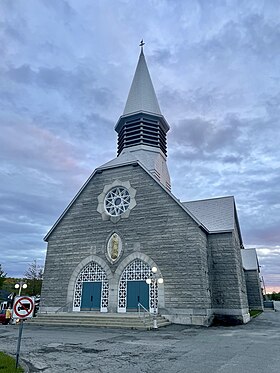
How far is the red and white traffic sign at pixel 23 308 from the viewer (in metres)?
7.17

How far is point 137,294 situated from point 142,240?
11.0 ft

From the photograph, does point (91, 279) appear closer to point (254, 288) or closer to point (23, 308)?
point (23, 308)

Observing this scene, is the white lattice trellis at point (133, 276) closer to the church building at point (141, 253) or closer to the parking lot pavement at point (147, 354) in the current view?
the church building at point (141, 253)

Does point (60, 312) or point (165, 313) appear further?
point (60, 312)

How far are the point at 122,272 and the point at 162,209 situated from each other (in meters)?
4.88

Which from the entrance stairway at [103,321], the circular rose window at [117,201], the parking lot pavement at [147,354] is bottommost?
the parking lot pavement at [147,354]

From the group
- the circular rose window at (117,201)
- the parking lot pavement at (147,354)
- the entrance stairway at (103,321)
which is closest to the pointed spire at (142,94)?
the circular rose window at (117,201)

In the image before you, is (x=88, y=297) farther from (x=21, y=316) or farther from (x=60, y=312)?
(x=21, y=316)

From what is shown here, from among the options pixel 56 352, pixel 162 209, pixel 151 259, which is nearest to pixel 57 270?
pixel 151 259

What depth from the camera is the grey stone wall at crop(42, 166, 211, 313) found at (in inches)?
725

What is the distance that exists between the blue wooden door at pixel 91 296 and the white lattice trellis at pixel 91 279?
0.27 m

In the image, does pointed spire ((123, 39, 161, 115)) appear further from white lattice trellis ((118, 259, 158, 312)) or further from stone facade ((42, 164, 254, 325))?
white lattice trellis ((118, 259, 158, 312))

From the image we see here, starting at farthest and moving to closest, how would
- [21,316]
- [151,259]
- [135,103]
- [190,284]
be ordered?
[135,103], [151,259], [190,284], [21,316]

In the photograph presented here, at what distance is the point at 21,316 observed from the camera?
7164 millimetres
